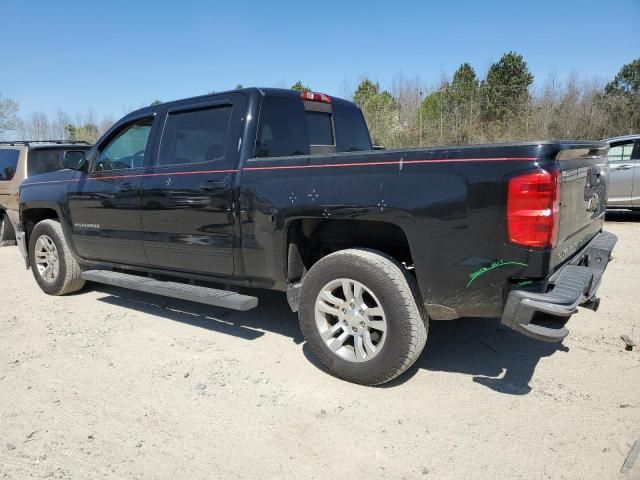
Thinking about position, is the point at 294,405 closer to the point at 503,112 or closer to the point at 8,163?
the point at 8,163

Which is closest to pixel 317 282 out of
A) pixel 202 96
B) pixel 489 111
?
pixel 202 96

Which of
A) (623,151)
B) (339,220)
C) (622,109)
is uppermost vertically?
(622,109)

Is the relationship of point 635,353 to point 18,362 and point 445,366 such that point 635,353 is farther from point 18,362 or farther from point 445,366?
point 18,362

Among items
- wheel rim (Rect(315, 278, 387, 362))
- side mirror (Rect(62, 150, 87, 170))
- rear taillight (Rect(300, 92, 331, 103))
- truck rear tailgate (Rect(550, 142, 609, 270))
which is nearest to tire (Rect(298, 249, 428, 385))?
wheel rim (Rect(315, 278, 387, 362))

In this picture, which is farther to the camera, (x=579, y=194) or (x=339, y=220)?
(x=339, y=220)

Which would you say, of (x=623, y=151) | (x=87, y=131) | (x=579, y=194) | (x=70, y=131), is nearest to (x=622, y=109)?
(x=623, y=151)

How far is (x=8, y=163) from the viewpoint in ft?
29.3

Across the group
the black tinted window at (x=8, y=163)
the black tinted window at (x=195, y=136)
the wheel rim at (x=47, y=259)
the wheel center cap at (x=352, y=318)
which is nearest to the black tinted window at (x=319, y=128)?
the black tinted window at (x=195, y=136)

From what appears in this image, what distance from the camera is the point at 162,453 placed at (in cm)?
270

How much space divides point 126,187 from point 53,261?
1905 millimetres

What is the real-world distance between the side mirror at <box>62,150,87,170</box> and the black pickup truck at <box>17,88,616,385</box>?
17 mm

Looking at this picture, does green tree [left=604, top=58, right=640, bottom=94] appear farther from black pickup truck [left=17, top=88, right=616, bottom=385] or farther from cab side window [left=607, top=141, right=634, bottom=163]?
black pickup truck [left=17, top=88, right=616, bottom=385]

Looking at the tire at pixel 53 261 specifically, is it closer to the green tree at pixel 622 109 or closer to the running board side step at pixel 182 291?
the running board side step at pixel 182 291

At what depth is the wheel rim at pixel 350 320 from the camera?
3.31m
